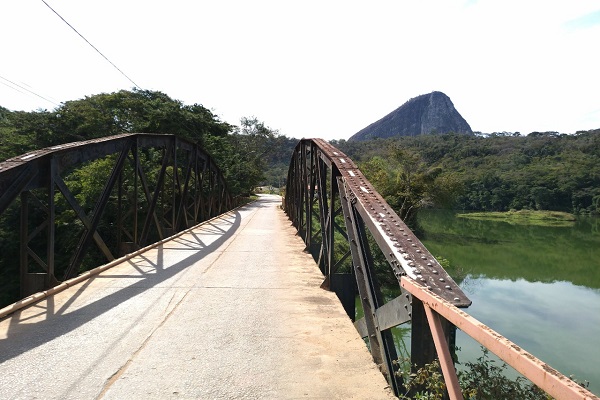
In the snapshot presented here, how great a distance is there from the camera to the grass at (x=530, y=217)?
54.7m

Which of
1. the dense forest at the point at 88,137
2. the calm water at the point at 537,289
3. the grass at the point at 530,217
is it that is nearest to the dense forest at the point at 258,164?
the dense forest at the point at 88,137

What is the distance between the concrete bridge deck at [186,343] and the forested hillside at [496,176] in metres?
22.5

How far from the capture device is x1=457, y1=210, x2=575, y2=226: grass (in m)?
54.7

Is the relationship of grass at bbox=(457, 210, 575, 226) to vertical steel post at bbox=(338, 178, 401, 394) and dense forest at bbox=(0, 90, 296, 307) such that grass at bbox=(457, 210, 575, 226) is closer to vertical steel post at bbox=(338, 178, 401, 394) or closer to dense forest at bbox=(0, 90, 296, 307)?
dense forest at bbox=(0, 90, 296, 307)

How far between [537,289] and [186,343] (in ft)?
74.0

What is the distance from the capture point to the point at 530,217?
193 feet

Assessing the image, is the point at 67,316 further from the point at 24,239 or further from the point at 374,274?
the point at 374,274

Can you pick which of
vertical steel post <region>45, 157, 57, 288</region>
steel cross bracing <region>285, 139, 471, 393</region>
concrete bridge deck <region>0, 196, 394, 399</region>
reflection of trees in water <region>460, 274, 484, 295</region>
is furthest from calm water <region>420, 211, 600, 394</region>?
vertical steel post <region>45, 157, 57, 288</region>

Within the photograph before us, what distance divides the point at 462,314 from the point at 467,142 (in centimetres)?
11410

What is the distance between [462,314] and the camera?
1741 mm

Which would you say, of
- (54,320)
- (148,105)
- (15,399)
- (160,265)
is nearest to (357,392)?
(15,399)

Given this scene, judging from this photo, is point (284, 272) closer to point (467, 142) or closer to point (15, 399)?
point (15, 399)

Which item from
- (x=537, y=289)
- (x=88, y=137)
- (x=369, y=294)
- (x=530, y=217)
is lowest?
(x=537, y=289)

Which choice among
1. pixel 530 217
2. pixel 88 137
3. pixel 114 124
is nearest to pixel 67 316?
pixel 88 137
